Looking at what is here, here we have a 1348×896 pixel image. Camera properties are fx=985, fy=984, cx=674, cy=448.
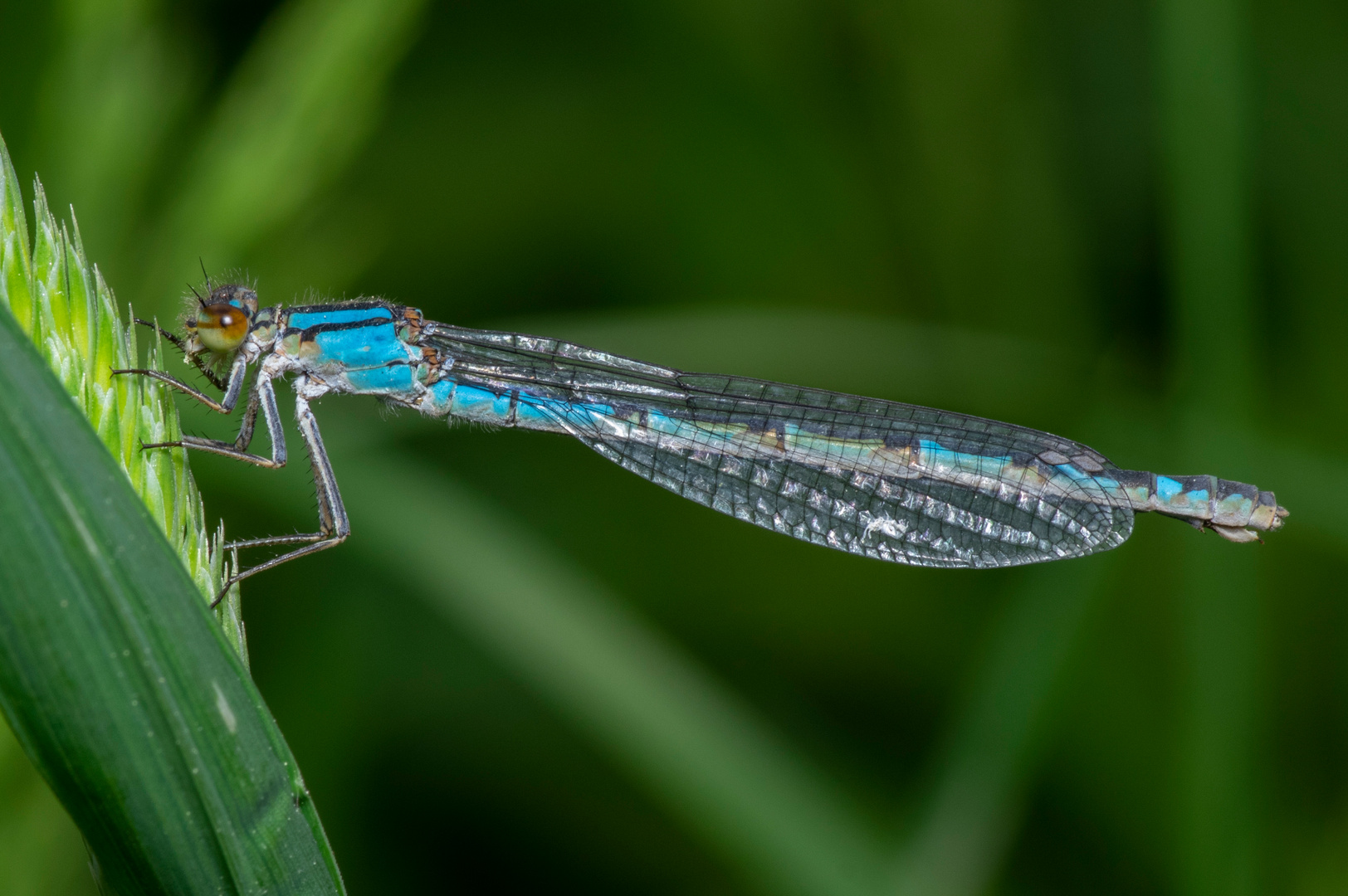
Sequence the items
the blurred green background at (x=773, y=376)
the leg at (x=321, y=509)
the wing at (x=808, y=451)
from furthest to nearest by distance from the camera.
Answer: the wing at (x=808, y=451) < the blurred green background at (x=773, y=376) < the leg at (x=321, y=509)

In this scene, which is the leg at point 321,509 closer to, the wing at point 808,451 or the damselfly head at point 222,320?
the damselfly head at point 222,320

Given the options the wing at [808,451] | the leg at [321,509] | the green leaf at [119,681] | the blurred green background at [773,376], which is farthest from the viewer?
the wing at [808,451]

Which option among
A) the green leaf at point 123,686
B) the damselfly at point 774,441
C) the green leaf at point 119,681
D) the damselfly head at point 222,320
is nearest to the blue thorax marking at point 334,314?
the damselfly at point 774,441

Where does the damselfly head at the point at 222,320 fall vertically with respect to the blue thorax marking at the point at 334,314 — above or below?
below

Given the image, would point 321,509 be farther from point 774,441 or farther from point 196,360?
point 774,441

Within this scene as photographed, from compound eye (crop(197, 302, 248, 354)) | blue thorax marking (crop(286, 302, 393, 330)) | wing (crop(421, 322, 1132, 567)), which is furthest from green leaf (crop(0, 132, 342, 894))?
wing (crop(421, 322, 1132, 567))

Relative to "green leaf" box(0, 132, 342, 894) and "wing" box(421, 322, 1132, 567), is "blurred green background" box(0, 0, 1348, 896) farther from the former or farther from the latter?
"green leaf" box(0, 132, 342, 894)

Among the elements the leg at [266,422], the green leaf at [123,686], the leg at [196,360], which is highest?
the leg at [196,360]
